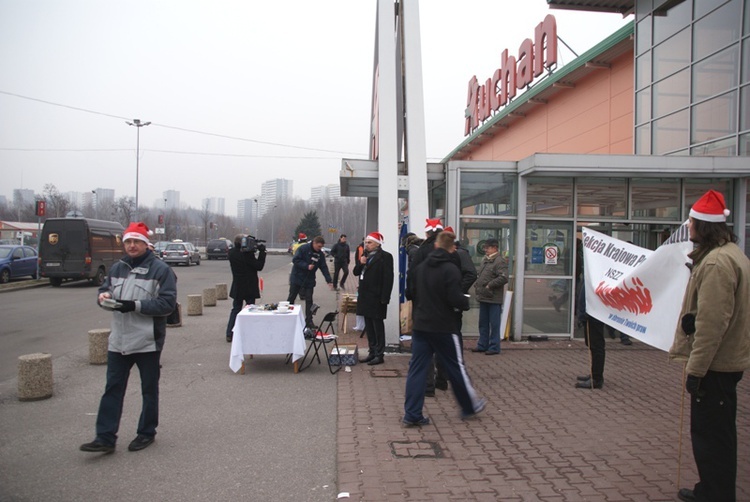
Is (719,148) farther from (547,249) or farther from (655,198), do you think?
(547,249)

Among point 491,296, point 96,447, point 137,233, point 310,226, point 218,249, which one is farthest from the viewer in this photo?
point 310,226

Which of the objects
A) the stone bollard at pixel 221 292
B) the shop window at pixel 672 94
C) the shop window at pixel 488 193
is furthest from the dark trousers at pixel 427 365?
the stone bollard at pixel 221 292

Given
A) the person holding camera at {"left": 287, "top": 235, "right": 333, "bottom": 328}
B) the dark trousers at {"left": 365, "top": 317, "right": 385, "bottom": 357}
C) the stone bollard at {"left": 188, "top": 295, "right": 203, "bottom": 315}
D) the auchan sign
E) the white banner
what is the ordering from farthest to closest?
the auchan sign < the stone bollard at {"left": 188, "top": 295, "right": 203, "bottom": 315} < the person holding camera at {"left": 287, "top": 235, "right": 333, "bottom": 328} < the dark trousers at {"left": 365, "top": 317, "right": 385, "bottom": 357} < the white banner

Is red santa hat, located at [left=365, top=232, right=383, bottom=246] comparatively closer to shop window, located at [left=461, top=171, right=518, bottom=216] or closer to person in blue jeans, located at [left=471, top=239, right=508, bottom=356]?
person in blue jeans, located at [left=471, top=239, right=508, bottom=356]

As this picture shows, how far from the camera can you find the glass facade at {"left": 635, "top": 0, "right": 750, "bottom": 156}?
457 inches

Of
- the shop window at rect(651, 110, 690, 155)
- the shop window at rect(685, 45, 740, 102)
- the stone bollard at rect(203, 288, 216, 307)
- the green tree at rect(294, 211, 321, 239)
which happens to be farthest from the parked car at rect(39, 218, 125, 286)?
the green tree at rect(294, 211, 321, 239)

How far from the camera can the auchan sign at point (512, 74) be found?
62.1 feet

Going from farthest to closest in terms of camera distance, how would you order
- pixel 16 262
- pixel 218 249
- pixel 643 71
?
pixel 218 249
pixel 16 262
pixel 643 71

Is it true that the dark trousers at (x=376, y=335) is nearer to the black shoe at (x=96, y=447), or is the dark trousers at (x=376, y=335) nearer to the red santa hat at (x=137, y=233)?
the red santa hat at (x=137, y=233)

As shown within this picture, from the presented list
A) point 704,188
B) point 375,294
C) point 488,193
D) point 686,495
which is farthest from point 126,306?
point 704,188

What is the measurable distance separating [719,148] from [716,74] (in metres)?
1.66

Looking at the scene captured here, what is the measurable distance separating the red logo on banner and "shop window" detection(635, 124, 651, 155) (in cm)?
1015

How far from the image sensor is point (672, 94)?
1341cm

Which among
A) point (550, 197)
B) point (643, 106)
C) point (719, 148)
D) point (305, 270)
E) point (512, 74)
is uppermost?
point (512, 74)
